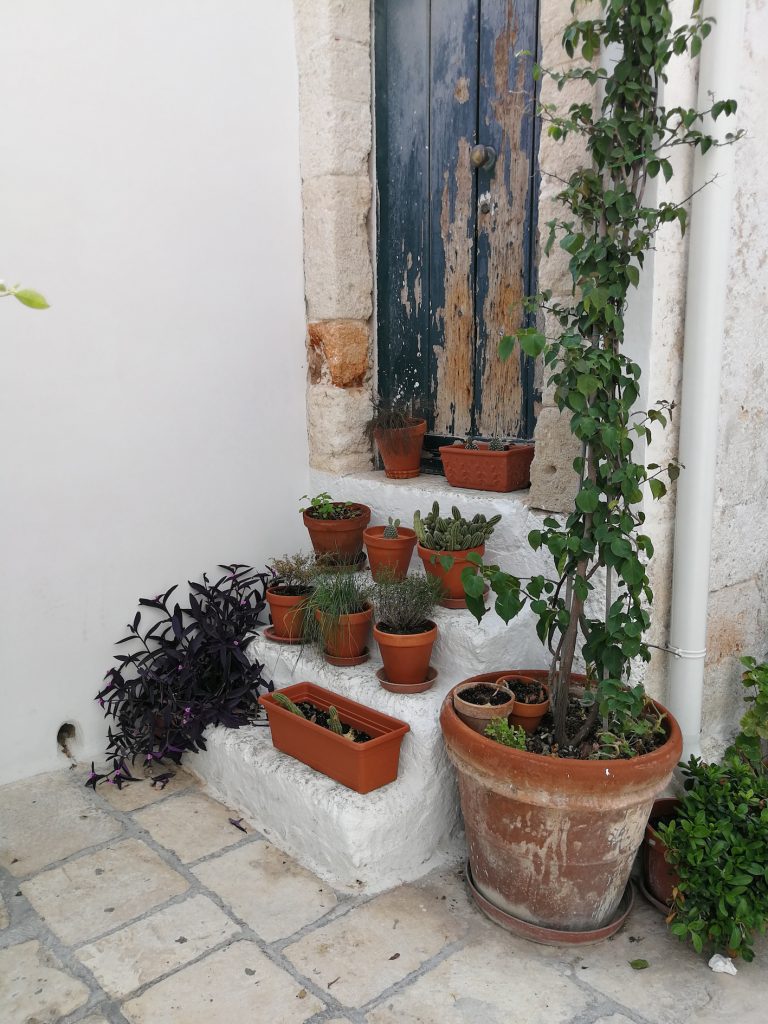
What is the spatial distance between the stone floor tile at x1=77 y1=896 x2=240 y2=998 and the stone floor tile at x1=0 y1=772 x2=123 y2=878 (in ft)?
1.45

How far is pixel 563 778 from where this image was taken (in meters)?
1.93

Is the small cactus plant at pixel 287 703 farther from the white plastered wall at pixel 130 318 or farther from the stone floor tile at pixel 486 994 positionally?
the stone floor tile at pixel 486 994

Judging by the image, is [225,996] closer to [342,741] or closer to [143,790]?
[342,741]

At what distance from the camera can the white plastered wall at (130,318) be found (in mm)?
2639

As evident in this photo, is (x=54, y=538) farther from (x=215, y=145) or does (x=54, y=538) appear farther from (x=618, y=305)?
(x=618, y=305)

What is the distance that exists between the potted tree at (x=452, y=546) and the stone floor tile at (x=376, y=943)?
0.91 m

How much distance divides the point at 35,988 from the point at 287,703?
976mm

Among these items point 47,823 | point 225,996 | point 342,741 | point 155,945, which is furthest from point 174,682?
point 225,996

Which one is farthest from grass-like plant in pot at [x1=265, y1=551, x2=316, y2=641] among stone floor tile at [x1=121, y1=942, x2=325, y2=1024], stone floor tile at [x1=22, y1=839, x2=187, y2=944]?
stone floor tile at [x1=121, y1=942, x2=325, y2=1024]

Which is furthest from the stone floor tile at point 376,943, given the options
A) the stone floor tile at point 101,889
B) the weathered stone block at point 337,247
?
the weathered stone block at point 337,247

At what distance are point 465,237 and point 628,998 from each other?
2.46 metres

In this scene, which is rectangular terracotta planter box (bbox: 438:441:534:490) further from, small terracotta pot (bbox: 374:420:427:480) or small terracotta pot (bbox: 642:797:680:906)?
small terracotta pot (bbox: 642:797:680:906)

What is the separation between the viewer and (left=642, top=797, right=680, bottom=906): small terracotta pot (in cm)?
214

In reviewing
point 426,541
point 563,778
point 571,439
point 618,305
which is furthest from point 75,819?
point 618,305
